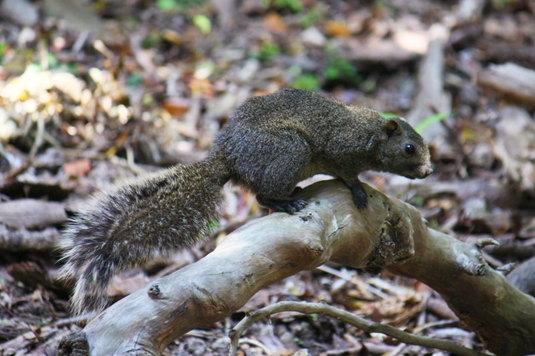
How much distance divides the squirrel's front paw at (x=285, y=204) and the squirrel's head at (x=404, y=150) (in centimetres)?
97

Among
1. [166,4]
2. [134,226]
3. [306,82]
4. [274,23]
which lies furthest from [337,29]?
[134,226]

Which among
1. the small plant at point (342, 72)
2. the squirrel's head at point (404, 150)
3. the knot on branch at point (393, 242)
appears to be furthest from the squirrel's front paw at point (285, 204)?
the small plant at point (342, 72)

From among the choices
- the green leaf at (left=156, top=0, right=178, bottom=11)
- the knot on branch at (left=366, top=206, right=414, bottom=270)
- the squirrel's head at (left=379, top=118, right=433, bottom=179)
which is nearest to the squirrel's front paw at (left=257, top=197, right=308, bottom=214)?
the knot on branch at (left=366, top=206, right=414, bottom=270)

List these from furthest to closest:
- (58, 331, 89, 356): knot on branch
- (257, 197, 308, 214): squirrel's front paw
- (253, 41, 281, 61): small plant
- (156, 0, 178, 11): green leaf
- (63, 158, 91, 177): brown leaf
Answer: (156, 0, 178, 11): green leaf < (253, 41, 281, 61): small plant < (63, 158, 91, 177): brown leaf < (257, 197, 308, 214): squirrel's front paw < (58, 331, 89, 356): knot on branch

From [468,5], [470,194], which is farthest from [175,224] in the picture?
[468,5]

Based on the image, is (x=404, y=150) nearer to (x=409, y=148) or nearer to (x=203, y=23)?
(x=409, y=148)

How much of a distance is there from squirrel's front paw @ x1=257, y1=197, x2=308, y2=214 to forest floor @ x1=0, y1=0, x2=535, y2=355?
0.99m

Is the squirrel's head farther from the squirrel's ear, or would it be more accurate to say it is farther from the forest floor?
the forest floor

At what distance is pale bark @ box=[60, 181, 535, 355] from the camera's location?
2873 mm

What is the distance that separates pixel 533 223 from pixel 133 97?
186 inches

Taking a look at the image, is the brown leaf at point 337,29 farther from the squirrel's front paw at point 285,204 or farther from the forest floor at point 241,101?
the squirrel's front paw at point 285,204

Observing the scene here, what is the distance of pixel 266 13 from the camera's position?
445 inches

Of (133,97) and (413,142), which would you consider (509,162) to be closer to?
(413,142)

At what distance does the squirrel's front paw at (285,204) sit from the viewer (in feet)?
12.5
